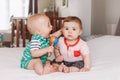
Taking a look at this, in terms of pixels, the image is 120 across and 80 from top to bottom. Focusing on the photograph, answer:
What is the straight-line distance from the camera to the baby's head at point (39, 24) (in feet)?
4.76

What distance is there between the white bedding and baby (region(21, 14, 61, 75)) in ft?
0.17

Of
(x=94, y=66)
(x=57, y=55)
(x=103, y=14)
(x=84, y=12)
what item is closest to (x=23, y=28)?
(x=84, y=12)

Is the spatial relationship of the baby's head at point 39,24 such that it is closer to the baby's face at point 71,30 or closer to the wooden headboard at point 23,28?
the baby's face at point 71,30

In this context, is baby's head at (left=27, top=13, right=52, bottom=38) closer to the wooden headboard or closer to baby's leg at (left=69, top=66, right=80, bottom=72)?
baby's leg at (left=69, top=66, right=80, bottom=72)

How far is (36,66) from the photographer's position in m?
1.38

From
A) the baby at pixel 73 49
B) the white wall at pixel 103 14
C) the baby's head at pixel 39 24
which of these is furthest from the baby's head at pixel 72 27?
the white wall at pixel 103 14

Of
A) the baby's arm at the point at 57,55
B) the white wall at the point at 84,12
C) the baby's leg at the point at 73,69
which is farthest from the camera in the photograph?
the white wall at the point at 84,12

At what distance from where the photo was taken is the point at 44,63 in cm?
149

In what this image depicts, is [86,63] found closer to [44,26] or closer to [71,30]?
[71,30]

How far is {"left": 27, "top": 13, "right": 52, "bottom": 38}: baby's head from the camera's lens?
1451mm

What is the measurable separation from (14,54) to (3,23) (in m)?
4.62

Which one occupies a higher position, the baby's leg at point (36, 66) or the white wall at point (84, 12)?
the white wall at point (84, 12)

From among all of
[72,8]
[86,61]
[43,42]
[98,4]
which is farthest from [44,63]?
[72,8]

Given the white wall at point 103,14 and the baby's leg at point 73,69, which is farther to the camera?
the white wall at point 103,14
